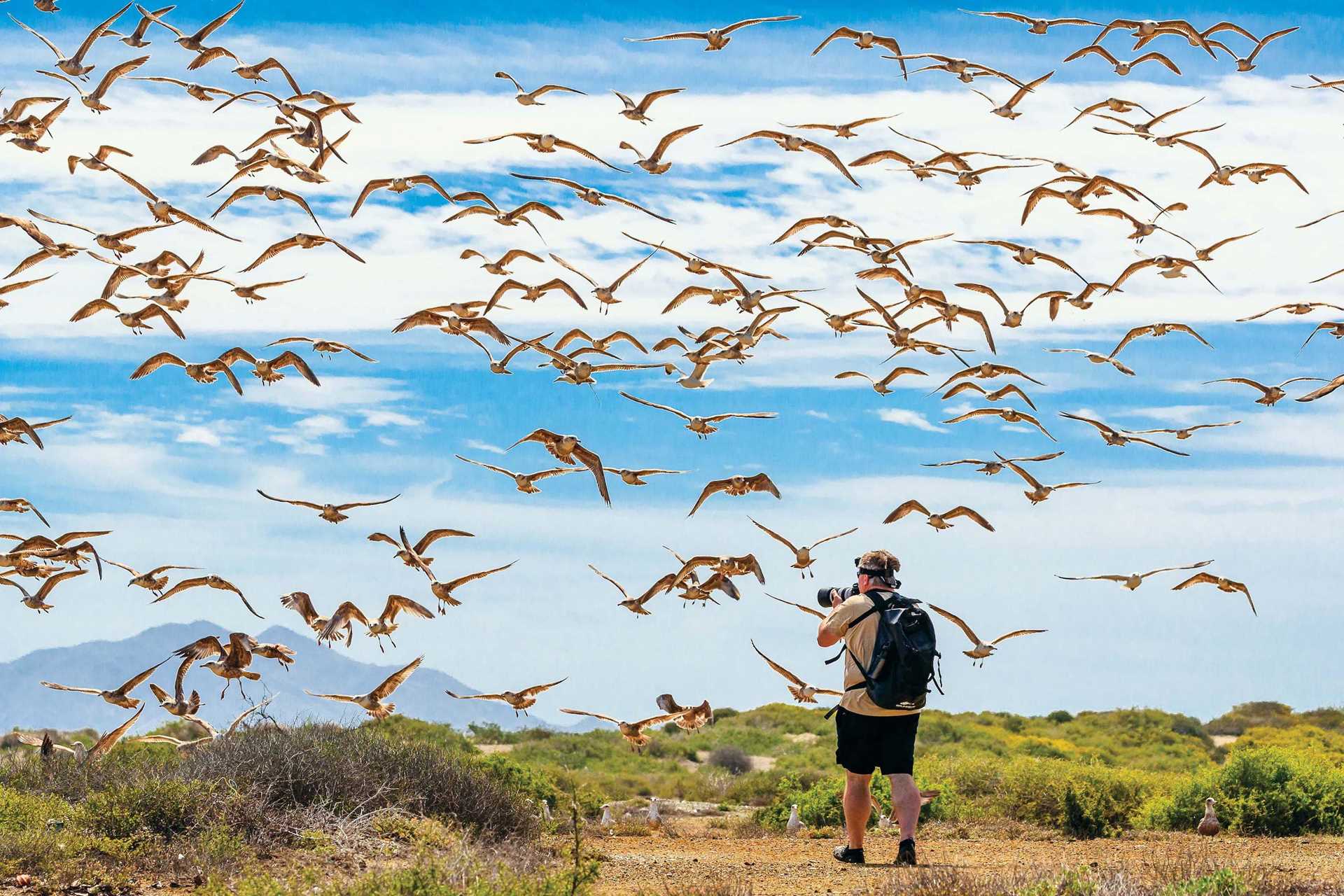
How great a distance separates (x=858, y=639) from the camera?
9.34 metres

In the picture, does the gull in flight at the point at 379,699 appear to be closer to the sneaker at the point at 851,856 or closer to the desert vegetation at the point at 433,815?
the desert vegetation at the point at 433,815

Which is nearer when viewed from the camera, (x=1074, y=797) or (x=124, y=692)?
(x=124, y=692)

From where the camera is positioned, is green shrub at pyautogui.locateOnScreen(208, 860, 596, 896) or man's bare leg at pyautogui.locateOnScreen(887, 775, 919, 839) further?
man's bare leg at pyautogui.locateOnScreen(887, 775, 919, 839)

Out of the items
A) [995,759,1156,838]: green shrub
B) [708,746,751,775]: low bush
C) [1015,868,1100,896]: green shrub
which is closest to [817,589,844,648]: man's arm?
[1015,868,1100,896]: green shrub

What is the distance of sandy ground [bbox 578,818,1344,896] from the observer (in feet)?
29.8

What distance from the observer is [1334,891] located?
28.3 feet

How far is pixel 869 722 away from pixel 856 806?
73cm

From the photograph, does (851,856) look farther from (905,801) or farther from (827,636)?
(827,636)

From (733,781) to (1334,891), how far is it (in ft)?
48.0

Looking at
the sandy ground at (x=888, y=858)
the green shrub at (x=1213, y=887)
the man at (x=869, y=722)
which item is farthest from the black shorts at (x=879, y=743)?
the green shrub at (x=1213, y=887)

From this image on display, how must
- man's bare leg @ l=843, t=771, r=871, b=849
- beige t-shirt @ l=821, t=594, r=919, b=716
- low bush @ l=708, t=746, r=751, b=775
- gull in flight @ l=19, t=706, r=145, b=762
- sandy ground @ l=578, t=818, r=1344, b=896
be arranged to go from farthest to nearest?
low bush @ l=708, t=746, r=751, b=775, gull in flight @ l=19, t=706, r=145, b=762, man's bare leg @ l=843, t=771, r=871, b=849, beige t-shirt @ l=821, t=594, r=919, b=716, sandy ground @ l=578, t=818, r=1344, b=896

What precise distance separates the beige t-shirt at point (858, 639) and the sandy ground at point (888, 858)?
104cm

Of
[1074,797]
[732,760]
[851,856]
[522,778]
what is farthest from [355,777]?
[732,760]

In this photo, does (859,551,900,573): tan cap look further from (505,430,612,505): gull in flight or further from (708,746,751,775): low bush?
(708,746,751,775): low bush
